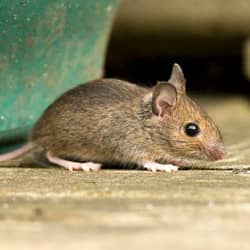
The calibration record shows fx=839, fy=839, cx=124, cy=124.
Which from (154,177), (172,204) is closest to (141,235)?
(172,204)

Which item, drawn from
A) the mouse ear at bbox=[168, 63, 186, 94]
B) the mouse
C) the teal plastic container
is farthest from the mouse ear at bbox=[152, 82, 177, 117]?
the teal plastic container

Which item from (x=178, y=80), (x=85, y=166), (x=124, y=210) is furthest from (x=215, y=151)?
(x=124, y=210)

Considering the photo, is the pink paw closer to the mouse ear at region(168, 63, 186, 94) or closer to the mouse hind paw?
the mouse hind paw

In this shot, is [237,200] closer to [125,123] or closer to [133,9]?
[125,123]

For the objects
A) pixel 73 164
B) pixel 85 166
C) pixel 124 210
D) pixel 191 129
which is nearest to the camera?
pixel 124 210

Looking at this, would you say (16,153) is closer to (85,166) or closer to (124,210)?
(85,166)

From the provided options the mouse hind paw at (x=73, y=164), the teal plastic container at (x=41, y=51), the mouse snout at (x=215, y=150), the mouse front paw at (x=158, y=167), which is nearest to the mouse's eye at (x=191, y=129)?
the mouse snout at (x=215, y=150)

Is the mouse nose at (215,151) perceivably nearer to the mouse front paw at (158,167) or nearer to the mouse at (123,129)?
the mouse at (123,129)
